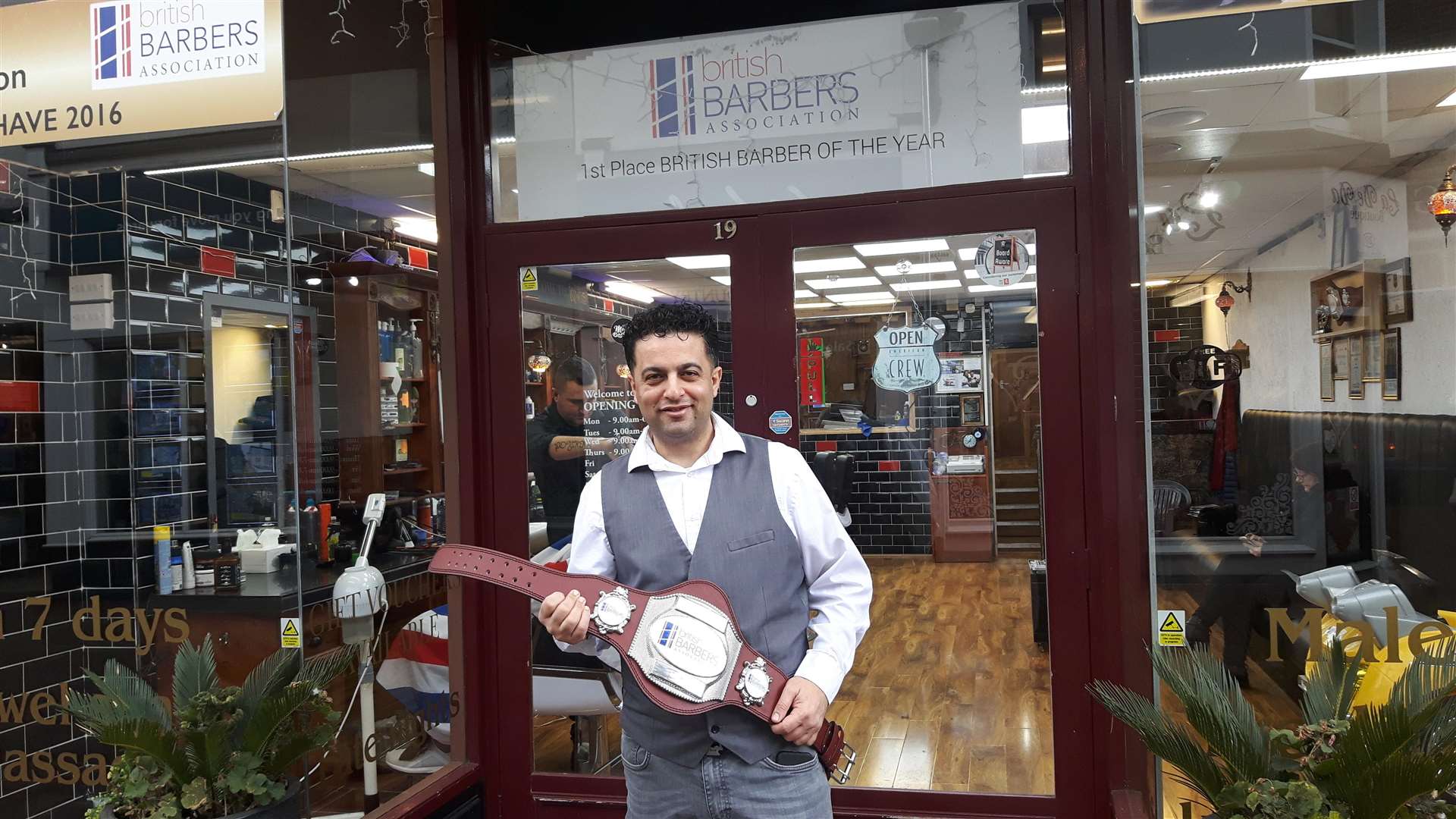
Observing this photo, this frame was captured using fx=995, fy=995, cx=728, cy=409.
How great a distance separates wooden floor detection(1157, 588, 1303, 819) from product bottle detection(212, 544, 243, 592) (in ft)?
10.8

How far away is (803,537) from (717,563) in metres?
0.18

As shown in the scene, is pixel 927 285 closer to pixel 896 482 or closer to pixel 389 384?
pixel 896 482

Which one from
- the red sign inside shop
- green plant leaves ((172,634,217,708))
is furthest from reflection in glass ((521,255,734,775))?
green plant leaves ((172,634,217,708))

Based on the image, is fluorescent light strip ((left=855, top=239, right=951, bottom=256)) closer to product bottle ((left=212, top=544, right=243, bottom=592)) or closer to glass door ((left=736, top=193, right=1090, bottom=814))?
glass door ((left=736, top=193, right=1090, bottom=814))

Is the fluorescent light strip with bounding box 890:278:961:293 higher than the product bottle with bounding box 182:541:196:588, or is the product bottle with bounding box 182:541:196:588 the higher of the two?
the fluorescent light strip with bounding box 890:278:961:293

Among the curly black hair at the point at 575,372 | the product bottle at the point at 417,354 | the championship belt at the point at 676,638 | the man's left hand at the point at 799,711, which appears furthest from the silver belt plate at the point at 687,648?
the product bottle at the point at 417,354

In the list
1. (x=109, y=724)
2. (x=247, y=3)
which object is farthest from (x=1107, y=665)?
(x=247, y=3)

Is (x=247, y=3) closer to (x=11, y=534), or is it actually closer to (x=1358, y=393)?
(x=11, y=534)

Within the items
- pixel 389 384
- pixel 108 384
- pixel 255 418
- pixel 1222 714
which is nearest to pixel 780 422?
pixel 1222 714

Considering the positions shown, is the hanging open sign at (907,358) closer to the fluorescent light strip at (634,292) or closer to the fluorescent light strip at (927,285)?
the fluorescent light strip at (927,285)

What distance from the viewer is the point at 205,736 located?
2281mm

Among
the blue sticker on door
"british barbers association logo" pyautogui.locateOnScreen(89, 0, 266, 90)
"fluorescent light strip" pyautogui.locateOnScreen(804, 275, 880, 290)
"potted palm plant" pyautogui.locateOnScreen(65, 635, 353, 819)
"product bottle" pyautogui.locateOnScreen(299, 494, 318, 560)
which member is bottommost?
"potted palm plant" pyautogui.locateOnScreen(65, 635, 353, 819)

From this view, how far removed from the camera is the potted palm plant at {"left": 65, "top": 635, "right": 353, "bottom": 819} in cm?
224

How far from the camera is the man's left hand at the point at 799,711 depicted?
1.78 metres
